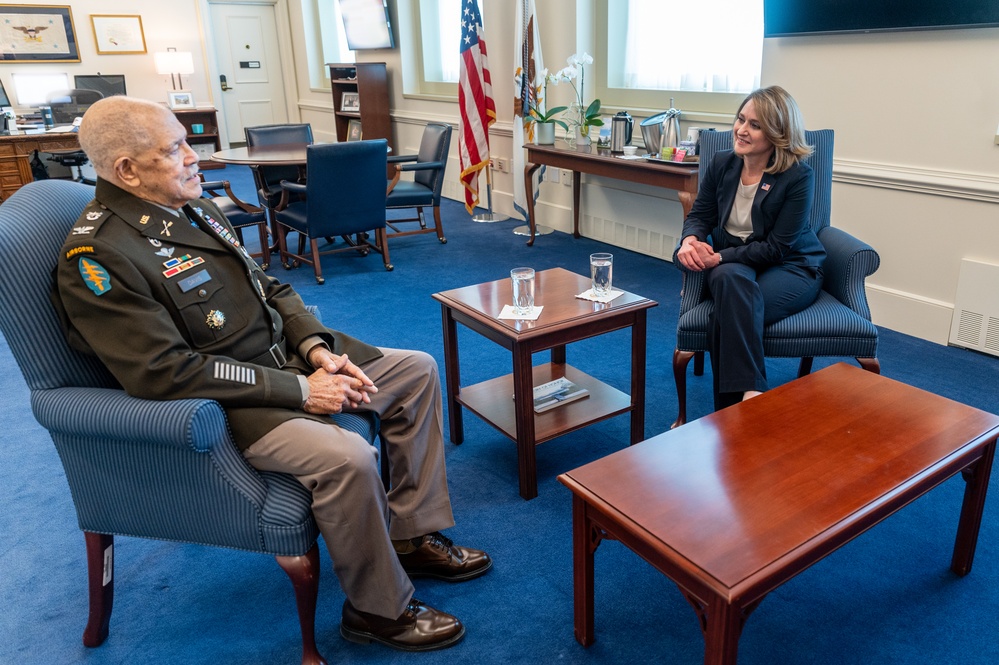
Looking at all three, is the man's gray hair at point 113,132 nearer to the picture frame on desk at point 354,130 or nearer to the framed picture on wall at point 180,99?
the picture frame on desk at point 354,130

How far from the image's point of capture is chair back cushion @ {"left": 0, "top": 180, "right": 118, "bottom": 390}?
144 centimetres

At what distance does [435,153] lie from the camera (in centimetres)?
500

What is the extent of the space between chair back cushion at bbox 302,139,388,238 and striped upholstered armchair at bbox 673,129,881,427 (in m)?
2.24

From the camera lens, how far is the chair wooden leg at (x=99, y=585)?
5.42 ft

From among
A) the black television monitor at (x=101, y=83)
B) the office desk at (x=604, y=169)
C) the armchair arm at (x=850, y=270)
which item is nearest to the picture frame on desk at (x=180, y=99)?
the black television monitor at (x=101, y=83)

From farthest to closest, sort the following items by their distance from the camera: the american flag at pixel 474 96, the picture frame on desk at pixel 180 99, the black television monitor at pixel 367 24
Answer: the picture frame on desk at pixel 180 99 < the black television monitor at pixel 367 24 < the american flag at pixel 474 96

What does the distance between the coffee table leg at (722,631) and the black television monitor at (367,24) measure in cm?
694

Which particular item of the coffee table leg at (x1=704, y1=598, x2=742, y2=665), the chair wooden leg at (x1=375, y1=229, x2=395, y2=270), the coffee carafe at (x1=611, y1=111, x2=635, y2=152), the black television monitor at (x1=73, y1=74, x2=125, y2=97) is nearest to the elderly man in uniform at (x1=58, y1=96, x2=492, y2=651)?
the coffee table leg at (x1=704, y1=598, x2=742, y2=665)

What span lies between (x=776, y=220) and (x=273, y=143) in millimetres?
3855

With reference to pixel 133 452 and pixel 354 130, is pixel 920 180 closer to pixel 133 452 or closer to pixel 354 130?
pixel 133 452

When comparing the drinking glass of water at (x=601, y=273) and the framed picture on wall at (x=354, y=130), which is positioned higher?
the framed picture on wall at (x=354, y=130)

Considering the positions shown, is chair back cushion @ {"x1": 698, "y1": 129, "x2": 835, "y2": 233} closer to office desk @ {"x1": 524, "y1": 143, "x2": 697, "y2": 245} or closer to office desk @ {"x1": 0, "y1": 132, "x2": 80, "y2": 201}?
office desk @ {"x1": 524, "y1": 143, "x2": 697, "y2": 245}

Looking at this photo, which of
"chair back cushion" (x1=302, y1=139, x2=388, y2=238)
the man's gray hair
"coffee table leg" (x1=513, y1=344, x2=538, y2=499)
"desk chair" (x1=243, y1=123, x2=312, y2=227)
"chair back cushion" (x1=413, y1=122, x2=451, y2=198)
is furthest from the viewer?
"chair back cushion" (x1=413, y1=122, x2=451, y2=198)

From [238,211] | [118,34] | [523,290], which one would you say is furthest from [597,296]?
[118,34]
